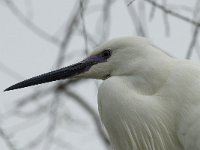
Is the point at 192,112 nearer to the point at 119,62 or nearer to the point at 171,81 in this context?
the point at 171,81

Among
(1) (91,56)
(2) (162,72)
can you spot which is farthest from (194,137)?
(1) (91,56)

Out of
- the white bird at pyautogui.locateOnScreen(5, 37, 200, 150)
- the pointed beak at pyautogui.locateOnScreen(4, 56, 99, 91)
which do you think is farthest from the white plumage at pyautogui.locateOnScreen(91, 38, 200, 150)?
the pointed beak at pyautogui.locateOnScreen(4, 56, 99, 91)

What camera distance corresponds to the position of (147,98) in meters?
3.77

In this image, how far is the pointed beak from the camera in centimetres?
399

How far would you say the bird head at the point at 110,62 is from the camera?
386cm

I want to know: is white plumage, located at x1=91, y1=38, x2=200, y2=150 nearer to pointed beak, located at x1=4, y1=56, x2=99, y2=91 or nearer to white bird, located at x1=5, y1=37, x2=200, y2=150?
white bird, located at x1=5, y1=37, x2=200, y2=150

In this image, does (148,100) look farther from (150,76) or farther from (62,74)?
(62,74)

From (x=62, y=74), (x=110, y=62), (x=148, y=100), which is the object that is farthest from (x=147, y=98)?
(x=62, y=74)

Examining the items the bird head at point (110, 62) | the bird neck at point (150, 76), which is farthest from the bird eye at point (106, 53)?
the bird neck at point (150, 76)

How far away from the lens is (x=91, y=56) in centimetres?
397

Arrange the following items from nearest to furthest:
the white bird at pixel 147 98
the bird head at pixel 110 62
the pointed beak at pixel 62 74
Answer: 1. the white bird at pixel 147 98
2. the bird head at pixel 110 62
3. the pointed beak at pixel 62 74

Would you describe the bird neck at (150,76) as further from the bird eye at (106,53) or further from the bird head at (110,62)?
the bird eye at (106,53)

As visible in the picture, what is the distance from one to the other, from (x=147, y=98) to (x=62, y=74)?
1.54 ft

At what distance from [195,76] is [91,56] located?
0.50m
